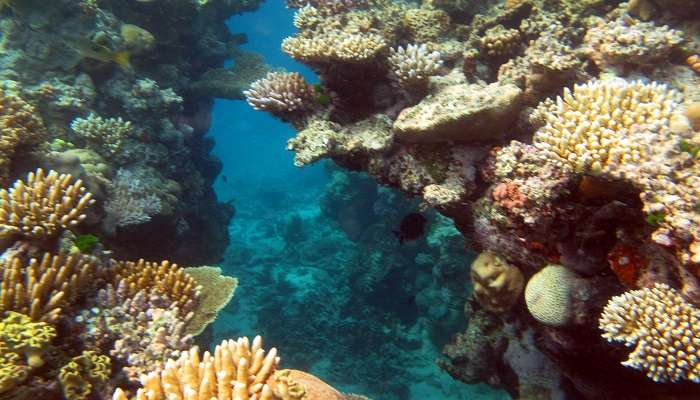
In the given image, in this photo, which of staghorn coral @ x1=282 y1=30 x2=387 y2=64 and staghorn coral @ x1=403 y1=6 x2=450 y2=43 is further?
staghorn coral @ x1=403 y1=6 x2=450 y2=43

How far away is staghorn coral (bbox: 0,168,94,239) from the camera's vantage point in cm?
445

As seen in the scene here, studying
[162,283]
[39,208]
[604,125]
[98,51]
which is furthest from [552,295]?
[98,51]

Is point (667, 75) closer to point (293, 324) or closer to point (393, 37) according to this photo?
point (393, 37)

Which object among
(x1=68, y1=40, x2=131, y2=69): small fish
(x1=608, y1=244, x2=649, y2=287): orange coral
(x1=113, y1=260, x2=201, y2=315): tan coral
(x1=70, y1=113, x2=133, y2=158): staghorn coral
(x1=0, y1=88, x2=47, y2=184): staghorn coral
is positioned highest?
(x1=68, y1=40, x2=131, y2=69): small fish

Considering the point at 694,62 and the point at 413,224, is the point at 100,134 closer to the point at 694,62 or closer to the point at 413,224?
the point at 413,224

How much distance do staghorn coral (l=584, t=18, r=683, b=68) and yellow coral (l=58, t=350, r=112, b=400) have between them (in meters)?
6.39

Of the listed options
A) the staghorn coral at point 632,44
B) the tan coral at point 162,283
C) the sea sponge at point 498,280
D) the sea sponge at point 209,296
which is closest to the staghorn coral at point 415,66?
the staghorn coral at point 632,44

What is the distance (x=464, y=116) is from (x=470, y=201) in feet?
3.63

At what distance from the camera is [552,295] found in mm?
4160

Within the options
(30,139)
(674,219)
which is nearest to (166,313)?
(30,139)

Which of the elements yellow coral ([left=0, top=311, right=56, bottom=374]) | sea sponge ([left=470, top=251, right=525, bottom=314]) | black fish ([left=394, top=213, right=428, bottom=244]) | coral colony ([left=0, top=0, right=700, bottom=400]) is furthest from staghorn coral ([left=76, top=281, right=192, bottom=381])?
sea sponge ([left=470, top=251, right=525, bottom=314])

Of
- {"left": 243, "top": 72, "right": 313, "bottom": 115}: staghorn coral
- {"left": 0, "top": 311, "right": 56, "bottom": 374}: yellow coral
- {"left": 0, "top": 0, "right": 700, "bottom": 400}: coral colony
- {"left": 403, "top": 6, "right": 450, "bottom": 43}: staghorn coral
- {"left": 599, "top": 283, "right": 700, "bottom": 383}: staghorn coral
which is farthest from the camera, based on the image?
{"left": 403, "top": 6, "right": 450, "bottom": 43}: staghorn coral

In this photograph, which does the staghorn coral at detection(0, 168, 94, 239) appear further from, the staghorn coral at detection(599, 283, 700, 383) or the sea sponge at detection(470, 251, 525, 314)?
the staghorn coral at detection(599, 283, 700, 383)

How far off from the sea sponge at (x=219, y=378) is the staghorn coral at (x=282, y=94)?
12.8ft
